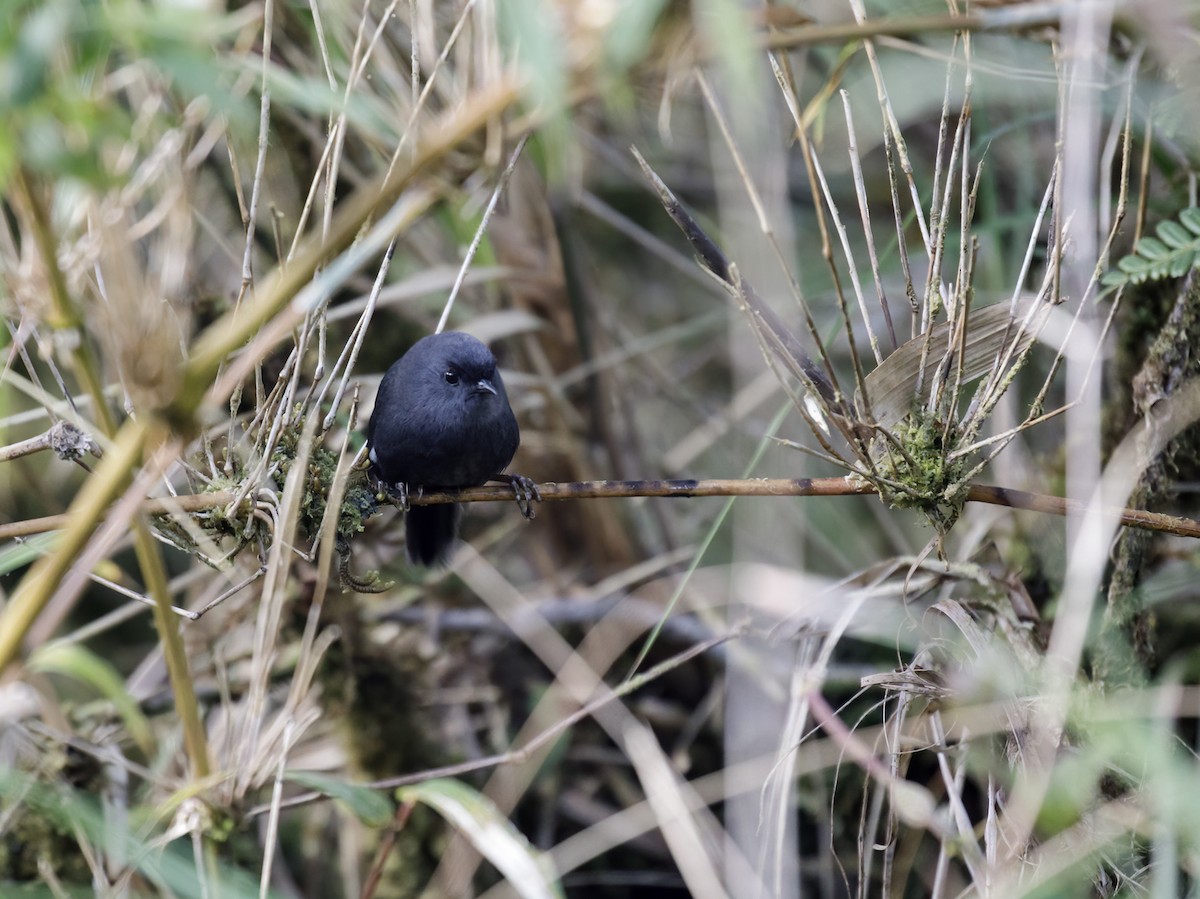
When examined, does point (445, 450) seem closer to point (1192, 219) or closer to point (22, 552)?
point (22, 552)

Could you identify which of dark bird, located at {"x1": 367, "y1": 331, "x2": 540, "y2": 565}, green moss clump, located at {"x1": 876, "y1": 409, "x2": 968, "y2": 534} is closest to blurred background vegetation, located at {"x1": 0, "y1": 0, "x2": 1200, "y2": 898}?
green moss clump, located at {"x1": 876, "y1": 409, "x2": 968, "y2": 534}

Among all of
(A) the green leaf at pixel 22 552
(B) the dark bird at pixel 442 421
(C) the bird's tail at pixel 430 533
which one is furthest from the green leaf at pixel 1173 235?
(A) the green leaf at pixel 22 552

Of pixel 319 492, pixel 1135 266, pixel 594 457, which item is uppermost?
pixel 1135 266

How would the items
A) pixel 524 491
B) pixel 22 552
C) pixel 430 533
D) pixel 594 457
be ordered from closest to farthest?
pixel 22 552 < pixel 524 491 < pixel 430 533 < pixel 594 457

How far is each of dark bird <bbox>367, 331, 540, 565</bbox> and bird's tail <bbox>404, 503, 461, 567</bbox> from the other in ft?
0.07

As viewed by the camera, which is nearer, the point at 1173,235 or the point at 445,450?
the point at 1173,235

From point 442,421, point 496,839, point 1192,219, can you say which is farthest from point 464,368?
point 1192,219

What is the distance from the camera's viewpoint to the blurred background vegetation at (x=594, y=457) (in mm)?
1516

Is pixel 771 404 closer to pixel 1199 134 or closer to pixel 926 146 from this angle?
pixel 926 146

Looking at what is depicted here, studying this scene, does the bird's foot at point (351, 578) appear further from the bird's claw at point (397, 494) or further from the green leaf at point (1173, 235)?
the green leaf at point (1173, 235)

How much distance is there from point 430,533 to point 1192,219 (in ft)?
7.72

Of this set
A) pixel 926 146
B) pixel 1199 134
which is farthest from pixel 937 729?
pixel 926 146

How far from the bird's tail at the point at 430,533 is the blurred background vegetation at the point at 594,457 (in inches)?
8.3

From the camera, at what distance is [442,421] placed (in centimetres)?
339
